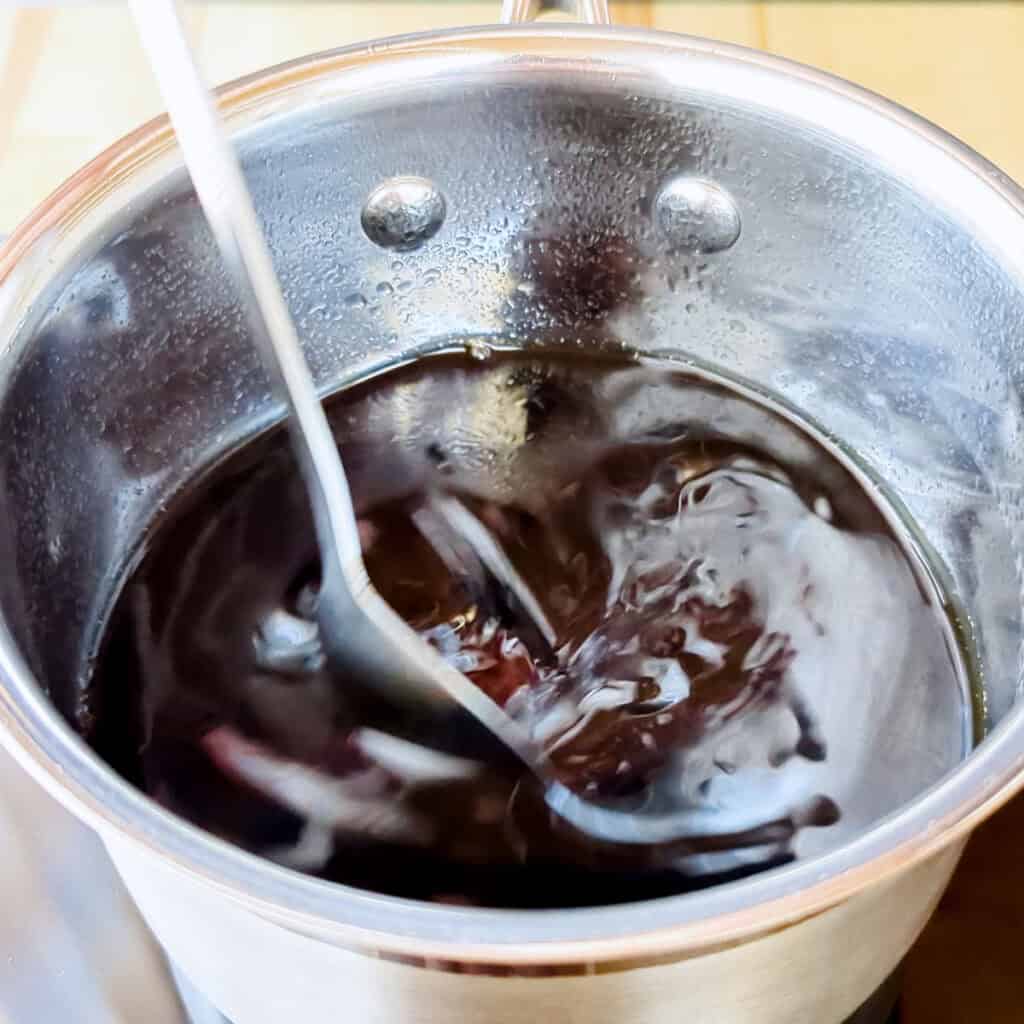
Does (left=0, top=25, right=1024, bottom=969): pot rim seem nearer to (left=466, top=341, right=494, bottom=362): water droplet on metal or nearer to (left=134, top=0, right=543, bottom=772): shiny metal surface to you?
(left=134, top=0, right=543, bottom=772): shiny metal surface

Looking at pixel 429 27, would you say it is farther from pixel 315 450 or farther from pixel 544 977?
pixel 544 977

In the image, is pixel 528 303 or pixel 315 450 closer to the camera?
pixel 315 450

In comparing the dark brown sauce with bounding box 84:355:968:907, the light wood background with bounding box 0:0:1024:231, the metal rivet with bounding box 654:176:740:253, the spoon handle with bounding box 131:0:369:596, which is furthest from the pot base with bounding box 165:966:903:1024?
the light wood background with bounding box 0:0:1024:231

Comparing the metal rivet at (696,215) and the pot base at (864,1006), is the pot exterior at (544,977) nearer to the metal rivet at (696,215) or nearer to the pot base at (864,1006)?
the pot base at (864,1006)

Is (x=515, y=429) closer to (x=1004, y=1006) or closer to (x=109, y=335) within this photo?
(x=109, y=335)

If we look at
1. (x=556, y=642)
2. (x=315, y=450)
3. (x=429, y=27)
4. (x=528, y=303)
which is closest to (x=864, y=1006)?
(x=556, y=642)

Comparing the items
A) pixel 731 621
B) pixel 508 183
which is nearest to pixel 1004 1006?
pixel 731 621
